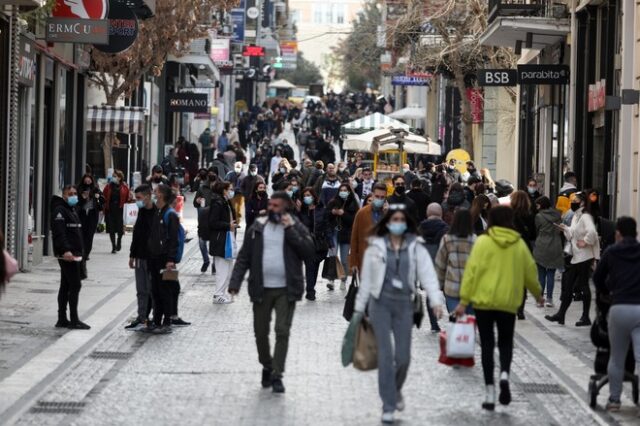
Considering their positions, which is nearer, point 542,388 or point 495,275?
point 495,275

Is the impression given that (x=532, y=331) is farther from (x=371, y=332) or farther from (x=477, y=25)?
(x=477, y=25)

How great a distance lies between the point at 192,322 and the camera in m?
19.2

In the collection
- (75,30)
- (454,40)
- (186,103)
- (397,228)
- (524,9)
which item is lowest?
(397,228)

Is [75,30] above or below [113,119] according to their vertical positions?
above

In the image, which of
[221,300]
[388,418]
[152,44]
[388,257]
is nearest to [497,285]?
[388,257]

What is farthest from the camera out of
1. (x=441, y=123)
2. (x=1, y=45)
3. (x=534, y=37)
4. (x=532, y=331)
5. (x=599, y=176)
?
(x=441, y=123)

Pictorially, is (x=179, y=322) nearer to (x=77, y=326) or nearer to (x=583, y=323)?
(x=77, y=326)

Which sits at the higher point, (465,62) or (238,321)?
(465,62)

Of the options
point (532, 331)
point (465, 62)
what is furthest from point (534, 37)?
point (532, 331)

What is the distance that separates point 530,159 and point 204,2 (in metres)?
9.82

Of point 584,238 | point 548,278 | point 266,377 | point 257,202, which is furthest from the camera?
point 257,202

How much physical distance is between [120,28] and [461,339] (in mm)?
17814

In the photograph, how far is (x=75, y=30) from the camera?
24.5m

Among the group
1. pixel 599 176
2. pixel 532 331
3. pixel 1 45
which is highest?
pixel 1 45
